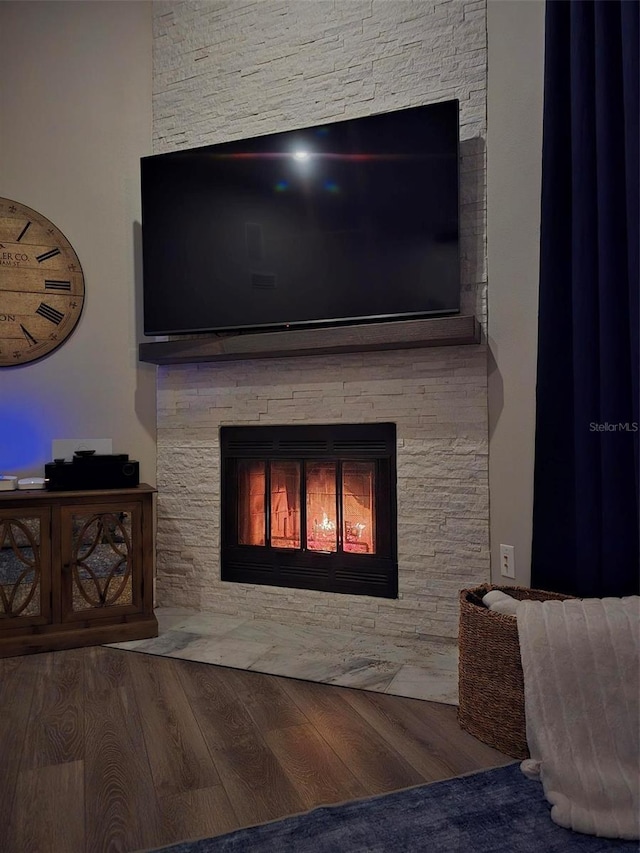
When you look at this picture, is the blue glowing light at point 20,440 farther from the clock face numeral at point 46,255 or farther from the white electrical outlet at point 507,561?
the white electrical outlet at point 507,561

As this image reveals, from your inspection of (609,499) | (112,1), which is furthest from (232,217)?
(609,499)

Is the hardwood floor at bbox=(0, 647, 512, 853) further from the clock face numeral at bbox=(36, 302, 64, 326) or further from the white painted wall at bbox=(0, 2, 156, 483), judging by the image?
the clock face numeral at bbox=(36, 302, 64, 326)

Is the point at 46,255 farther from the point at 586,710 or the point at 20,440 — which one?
the point at 586,710

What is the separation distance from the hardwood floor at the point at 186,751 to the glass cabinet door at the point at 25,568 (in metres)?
0.22

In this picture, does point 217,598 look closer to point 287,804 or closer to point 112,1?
point 287,804

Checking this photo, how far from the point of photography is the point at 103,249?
3010 millimetres

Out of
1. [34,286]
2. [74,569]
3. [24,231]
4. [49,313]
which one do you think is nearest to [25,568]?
[74,569]

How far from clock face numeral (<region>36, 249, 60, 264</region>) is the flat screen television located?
1.39 ft

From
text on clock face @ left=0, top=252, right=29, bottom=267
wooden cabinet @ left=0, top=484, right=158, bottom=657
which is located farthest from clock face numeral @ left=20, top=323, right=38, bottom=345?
wooden cabinet @ left=0, top=484, right=158, bottom=657

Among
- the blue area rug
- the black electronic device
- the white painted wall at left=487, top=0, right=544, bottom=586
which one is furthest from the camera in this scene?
the black electronic device

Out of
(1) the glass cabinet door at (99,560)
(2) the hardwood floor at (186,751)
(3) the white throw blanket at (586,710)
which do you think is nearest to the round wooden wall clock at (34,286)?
(1) the glass cabinet door at (99,560)

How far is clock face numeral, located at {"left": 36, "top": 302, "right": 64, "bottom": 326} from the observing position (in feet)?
9.43

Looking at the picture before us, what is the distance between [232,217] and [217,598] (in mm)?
1772

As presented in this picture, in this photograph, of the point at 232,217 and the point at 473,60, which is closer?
the point at 473,60
